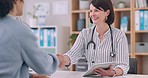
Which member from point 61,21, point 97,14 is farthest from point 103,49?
point 61,21

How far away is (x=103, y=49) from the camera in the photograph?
255cm

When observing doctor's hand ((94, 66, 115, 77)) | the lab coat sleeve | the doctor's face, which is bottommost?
doctor's hand ((94, 66, 115, 77))

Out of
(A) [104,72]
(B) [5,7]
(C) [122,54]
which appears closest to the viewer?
(B) [5,7]

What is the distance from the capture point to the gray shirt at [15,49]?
4.44ft

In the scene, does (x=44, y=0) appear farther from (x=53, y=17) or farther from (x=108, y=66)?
(x=108, y=66)

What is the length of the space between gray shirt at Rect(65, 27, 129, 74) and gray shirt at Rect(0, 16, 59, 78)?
114cm

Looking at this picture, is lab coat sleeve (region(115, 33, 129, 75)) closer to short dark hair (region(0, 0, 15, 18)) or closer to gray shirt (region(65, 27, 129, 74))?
gray shirt (region(65, 27, 129, 74))

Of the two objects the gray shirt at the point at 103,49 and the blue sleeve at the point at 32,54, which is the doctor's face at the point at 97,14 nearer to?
the gray shirt at the point at 103,49

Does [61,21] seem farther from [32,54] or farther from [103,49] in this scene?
[32,54]

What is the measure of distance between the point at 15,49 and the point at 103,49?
1297 millimetres

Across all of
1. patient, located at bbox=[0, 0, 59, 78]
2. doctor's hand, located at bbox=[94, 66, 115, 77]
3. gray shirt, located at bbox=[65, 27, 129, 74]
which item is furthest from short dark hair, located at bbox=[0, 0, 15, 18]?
gray shirt, located at bbox=[65, 27, 129, 74]

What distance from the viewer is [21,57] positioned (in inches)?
54.6

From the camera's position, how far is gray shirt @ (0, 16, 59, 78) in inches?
53.2

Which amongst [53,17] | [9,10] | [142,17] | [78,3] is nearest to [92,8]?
[9,10]
